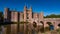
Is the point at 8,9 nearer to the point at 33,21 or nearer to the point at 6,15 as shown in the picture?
the point at 6,15

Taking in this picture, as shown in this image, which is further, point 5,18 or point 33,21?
point 5,18

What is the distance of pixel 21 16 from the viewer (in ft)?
258

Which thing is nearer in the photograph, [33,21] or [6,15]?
[33,21]

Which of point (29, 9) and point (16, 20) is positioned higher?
point (29, 9)

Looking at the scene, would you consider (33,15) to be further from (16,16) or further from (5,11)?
(5,11)

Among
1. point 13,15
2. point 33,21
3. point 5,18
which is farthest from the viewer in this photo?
point 13,15

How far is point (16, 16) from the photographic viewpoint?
77812mm

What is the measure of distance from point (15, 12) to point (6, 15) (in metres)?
5.54

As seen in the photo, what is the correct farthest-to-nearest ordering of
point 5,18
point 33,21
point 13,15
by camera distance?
point 13,15, point 5,18, point 33,21

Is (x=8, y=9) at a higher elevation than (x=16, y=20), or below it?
higher

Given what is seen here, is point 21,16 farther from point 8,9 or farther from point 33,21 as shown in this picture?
point 33,21

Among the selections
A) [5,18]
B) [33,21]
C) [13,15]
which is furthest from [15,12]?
[33,21]

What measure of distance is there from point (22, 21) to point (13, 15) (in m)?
6.22

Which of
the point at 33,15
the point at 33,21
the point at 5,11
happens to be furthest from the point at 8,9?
the point at 33,21
